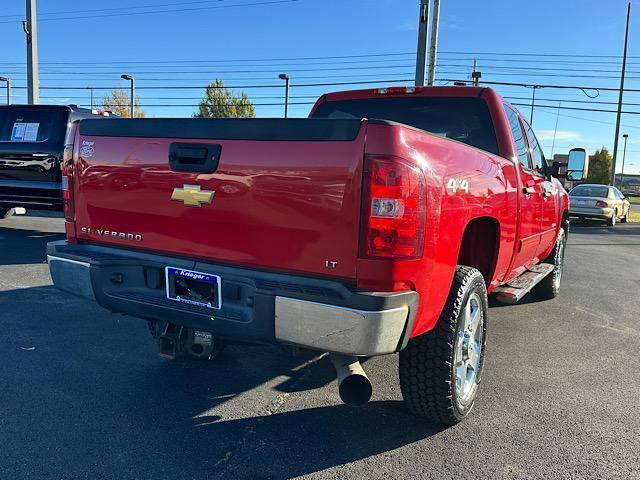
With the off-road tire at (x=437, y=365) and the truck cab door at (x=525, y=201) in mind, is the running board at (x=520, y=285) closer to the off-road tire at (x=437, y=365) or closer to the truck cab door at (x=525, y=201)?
the truck cab door at (x=525, y=201)

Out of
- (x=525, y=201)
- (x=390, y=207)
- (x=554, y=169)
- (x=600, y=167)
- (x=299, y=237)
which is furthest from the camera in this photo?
(x=600, y=167)

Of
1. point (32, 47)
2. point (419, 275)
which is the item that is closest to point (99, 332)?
point (419, 275)

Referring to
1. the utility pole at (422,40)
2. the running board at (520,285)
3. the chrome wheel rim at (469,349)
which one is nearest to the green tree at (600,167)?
the utility pole at (422,40)

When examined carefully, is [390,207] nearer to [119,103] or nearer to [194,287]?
[194,287]

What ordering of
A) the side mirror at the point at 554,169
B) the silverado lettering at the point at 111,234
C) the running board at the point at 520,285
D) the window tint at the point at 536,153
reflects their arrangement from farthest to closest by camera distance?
the side mirror at the point at 554,169
the window tint at the point at 536,153
the running board at the point at 520,285
the silverado lettering at the point at 111,234

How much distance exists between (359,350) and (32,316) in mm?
3752

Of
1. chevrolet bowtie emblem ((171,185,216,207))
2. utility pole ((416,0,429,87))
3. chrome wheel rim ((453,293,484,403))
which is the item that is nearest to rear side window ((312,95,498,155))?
chrome wheel rim ((453,293,484,403))

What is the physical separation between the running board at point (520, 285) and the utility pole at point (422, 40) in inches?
324

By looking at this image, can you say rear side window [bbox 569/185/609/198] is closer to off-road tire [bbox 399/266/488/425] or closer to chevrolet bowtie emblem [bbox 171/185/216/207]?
off-road tire [bbox 399/266/488/425]

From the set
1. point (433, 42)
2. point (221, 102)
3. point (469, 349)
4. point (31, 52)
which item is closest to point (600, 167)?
point (221, 102)

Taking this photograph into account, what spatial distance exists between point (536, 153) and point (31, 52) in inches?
588

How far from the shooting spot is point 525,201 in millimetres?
4051

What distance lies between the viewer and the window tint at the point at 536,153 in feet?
16.3

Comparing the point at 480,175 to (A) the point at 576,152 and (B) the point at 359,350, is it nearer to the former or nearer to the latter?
(B) the point at 359,350
